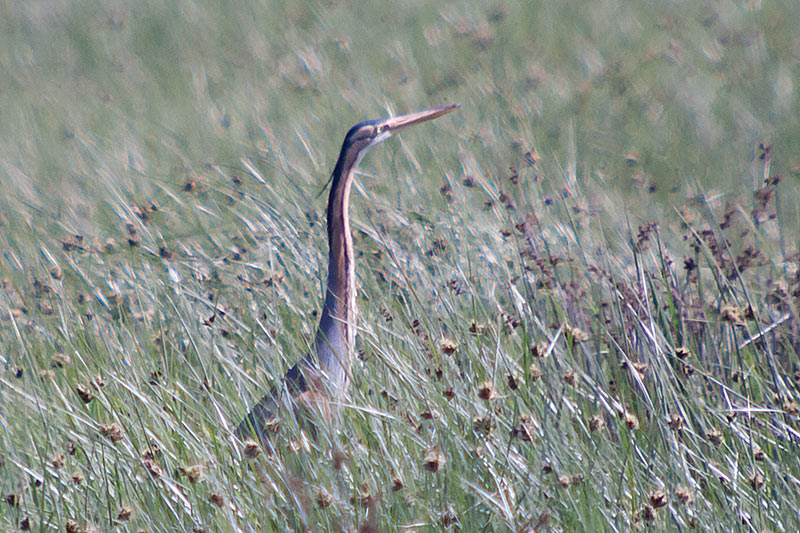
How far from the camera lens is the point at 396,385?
2770 mm

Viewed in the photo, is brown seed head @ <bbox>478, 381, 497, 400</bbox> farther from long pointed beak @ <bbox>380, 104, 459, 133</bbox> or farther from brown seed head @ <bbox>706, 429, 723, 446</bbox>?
long pointed beak @ <bbox>380, 104, 459, 133</bbox>

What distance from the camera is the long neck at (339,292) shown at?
315cm

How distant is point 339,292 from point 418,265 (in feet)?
1.83

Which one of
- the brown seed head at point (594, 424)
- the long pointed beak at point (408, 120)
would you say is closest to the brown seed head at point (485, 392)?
the brown seed head at point (594, 424)

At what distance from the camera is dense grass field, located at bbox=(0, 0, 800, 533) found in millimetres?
2428

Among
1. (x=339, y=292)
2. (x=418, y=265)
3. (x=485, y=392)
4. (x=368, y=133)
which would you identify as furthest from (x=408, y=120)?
(x=485, y=392)

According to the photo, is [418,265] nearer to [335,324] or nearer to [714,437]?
[335,324]

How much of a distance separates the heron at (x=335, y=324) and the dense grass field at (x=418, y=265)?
101 millimetres

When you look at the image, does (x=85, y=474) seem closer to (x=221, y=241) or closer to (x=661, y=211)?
(x=221, y=241)

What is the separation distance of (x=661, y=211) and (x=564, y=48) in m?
2.72

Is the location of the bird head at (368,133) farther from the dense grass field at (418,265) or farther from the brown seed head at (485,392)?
the brown seed head at (485,392)

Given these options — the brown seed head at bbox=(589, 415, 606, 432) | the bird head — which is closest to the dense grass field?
the brown seed head at bbox=(589, 415, 606, 432)

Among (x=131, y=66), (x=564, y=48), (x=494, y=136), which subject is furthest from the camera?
(x=131, y=66)

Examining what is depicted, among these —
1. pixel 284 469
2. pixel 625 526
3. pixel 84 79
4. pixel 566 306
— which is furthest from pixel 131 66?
pixel 625 526
